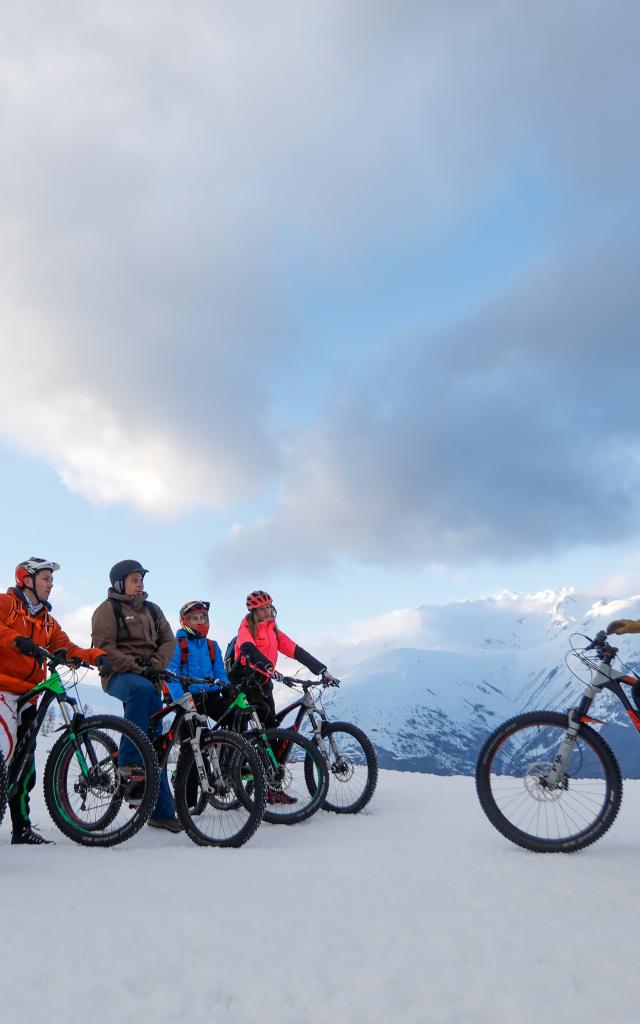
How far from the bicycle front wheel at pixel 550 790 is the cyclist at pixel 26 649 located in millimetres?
3714

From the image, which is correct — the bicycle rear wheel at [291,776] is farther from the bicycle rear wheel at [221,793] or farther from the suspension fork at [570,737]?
the suspension fork at [570,737]

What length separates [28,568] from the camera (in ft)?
22.3

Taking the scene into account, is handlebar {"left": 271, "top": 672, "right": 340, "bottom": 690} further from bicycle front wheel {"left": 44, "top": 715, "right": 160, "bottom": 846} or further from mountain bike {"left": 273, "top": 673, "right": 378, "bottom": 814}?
bicycle front wheel {"left": 44, "top": 715, "right": 160, "bottom": 846}

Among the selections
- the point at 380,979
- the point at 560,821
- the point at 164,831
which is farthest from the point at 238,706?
the point at 380,979

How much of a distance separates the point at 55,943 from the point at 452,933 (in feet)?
6.32

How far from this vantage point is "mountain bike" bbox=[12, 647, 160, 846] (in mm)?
6086

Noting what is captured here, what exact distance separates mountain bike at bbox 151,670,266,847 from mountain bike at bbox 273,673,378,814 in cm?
180

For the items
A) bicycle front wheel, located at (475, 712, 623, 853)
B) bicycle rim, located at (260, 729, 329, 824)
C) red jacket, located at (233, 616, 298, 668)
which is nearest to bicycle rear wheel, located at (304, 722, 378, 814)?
bicycle rim, located at (260, 729, 329, 824)

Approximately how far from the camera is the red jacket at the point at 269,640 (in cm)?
913

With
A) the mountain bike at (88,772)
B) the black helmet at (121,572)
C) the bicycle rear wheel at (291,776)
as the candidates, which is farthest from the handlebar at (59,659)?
the bicycle rear wheel at (291,776)

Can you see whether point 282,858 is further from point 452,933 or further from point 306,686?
point 306,686

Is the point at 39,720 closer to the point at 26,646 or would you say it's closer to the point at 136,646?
the point at 26,646

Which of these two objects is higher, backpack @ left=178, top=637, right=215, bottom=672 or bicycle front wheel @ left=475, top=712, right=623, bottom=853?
backpack @ left=178, top=637, right=215, bottom=672

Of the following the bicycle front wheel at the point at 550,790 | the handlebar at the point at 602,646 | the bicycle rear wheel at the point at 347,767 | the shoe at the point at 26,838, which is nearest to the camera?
the bicycle front wheel at the point at 550,790
